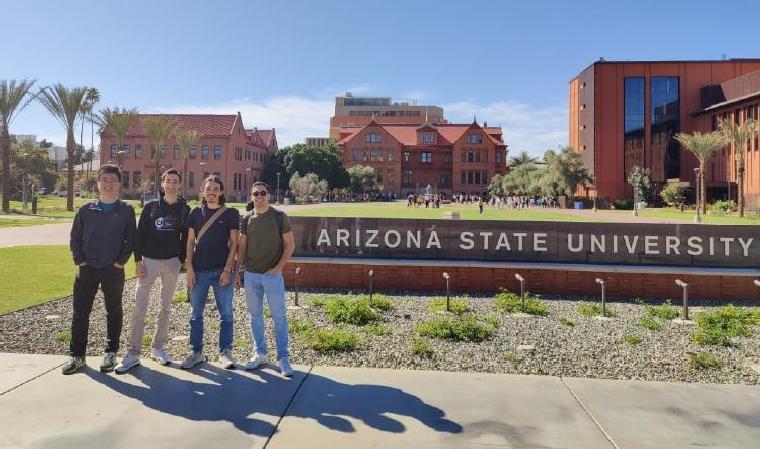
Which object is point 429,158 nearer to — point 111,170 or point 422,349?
point 422,349

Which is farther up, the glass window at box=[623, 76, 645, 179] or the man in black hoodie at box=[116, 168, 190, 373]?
the glass window at box=[623, 76, 645, 179]

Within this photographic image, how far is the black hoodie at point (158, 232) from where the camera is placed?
216 inches

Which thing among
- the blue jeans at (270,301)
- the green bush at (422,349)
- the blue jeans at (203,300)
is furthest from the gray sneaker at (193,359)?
the green bush at (422,349)

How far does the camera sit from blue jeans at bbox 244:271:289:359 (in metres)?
5.39

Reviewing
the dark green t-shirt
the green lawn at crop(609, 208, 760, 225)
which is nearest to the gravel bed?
the dark green t-shirt

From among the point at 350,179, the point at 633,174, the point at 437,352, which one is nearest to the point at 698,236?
the point at 437,352

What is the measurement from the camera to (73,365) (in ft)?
17.4

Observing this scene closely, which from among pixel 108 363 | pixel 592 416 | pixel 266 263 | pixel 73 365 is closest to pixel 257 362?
pixel 266 263

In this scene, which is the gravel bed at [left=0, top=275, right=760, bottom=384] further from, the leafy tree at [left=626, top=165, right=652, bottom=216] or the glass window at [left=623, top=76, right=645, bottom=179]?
the glass window at [left=623, top=76, right=645, bottom=179]

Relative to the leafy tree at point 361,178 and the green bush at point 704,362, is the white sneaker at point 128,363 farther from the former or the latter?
the leafy tree at point 361,178

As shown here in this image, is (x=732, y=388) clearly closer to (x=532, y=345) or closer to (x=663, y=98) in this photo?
(x=532, y=345)

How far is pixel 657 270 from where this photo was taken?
10.4m

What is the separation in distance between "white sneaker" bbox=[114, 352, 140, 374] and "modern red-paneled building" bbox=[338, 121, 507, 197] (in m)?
88.9

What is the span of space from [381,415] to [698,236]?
918 centimetres
